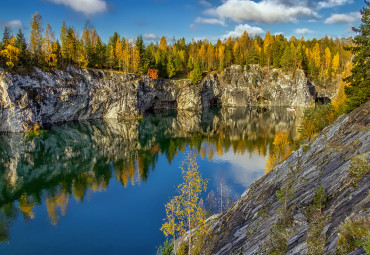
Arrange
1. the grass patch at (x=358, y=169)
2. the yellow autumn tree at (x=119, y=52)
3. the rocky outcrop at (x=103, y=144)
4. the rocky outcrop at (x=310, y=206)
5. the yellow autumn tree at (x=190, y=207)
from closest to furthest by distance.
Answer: the rocky outcrop at (x=310, y=206) < the grass patch at (x=358, y=169) < the yellow autumn tree at (x=190, y=207) < the rocky outcrop at (x=103, y=144) < the yellow autumn tree at (x=119, y=52)

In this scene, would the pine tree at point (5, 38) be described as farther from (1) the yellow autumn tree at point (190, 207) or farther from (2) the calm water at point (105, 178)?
(1) the yellow autumn tree at point (190, 207)

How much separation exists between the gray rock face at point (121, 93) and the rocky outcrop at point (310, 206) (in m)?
65.6

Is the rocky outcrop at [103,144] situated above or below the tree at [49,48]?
below

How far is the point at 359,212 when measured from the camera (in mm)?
8023

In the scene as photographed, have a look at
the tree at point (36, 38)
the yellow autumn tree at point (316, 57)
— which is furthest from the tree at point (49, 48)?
the yellow autumn tree at point (316, 57)

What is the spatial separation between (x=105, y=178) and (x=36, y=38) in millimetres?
55899

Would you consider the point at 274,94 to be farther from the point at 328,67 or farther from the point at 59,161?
the point at 59,161

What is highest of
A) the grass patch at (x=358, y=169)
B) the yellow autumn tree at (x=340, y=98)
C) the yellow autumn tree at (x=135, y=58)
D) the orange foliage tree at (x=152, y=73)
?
the yellow autumn tree at (x=135, y=58)

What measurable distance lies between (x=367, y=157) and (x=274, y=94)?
118721 millimetres

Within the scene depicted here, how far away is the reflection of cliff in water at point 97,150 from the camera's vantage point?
33.9 metres

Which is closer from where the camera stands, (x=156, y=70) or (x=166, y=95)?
(x=156, y=70)

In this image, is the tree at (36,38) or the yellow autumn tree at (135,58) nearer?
the tree at (36,38)

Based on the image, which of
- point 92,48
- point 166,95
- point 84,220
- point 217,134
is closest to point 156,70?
point 166,95

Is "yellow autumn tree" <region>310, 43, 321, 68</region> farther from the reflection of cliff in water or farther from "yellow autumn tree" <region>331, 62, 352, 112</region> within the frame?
"yellow autumn tree" <region>331, 62, 352, 112</region>
